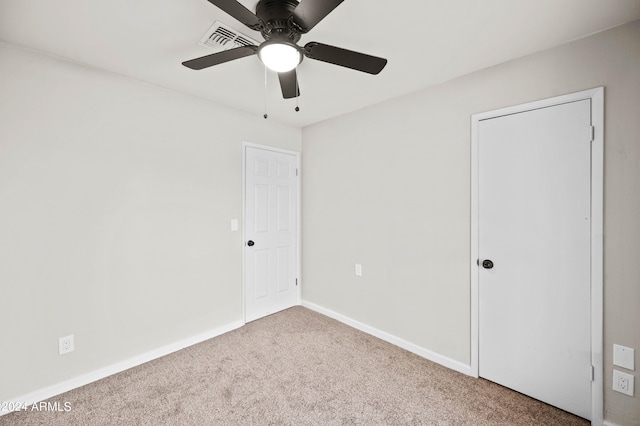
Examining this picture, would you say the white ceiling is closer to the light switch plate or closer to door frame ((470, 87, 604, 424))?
door frame ((470, 87, 604, 424))

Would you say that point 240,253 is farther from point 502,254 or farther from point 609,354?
point 609,354

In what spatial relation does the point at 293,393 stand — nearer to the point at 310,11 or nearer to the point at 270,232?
the point at 270,232

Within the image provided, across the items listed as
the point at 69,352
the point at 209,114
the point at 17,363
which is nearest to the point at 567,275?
the point at 209,114

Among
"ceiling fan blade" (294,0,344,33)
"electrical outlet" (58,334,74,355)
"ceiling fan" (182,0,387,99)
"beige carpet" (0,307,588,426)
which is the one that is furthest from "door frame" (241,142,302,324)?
"ceiling fan blade" (294,0,344,33)

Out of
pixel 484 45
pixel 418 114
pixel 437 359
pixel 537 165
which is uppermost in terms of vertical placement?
pixel 484 45

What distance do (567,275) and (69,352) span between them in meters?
3.59

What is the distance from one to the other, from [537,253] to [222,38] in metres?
2.59

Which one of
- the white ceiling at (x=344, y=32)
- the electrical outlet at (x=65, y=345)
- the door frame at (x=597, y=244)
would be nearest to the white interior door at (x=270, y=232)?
the white ceiling at (x=344, y=32)

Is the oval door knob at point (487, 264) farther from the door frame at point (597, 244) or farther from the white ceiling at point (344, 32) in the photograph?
the white ceiling at point (344, 32)

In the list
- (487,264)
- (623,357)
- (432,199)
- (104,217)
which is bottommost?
(623,357)

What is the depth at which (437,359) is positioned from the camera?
2398mm

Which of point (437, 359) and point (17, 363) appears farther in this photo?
point (437, 359)

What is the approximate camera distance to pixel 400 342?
2.67 meters

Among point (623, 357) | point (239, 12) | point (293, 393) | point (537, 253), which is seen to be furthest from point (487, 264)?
point (239, 12)
